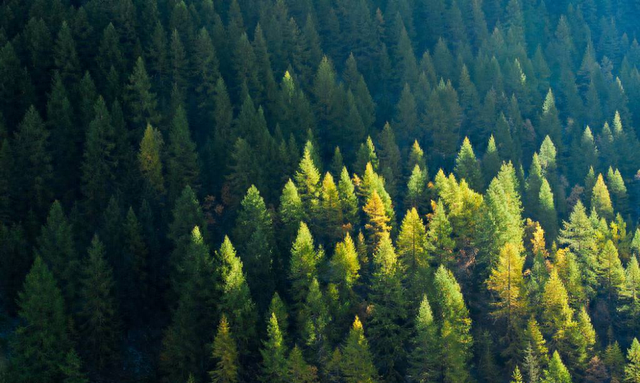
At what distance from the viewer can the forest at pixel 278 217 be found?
2478 inches

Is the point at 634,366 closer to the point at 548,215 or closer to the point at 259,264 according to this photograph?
the point at 548,215

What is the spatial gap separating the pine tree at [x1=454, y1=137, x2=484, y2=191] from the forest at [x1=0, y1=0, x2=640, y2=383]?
46cm

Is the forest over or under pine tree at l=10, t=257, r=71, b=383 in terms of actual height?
over

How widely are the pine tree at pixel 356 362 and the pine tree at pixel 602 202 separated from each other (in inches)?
1868

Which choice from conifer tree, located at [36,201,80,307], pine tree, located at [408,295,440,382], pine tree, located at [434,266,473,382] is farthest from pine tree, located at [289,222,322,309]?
conifer tree, located at [36,201,80,307]

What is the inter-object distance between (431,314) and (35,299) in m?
34.4

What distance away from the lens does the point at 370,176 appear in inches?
3130

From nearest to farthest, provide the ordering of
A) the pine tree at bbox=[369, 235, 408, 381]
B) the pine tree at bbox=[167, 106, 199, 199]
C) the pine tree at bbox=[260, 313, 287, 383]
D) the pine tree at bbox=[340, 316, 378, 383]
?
the pine tree at bbox=[260, 313, 287, 383]
the pine tree at bbox=[340, 316, 378, 383]
the pine tree at bbox=[369, 235, 408, 381]
the pine tree at bbox=[167, 106, 199, 199]

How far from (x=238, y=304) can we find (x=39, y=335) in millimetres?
16656

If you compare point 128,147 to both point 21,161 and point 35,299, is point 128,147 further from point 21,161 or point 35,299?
point 35,299

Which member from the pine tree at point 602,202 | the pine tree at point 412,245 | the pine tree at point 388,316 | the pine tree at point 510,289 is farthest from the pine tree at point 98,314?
the pine tree at point 602,202

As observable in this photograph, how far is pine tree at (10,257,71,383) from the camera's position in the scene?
56781mm

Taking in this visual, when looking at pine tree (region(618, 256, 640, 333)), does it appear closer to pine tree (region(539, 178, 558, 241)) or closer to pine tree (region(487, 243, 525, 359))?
pine tree (region(539, 178, 558, 241))

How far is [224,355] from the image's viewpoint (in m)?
60.9
